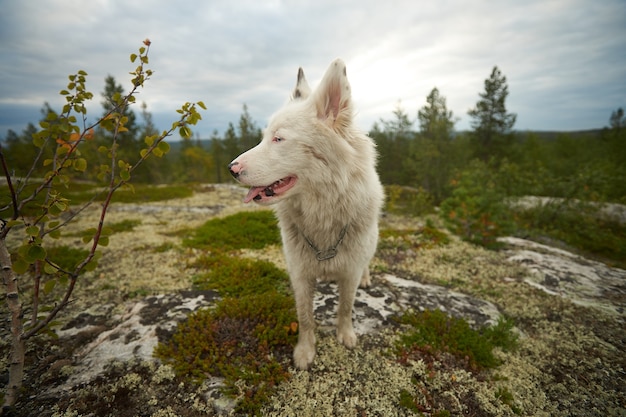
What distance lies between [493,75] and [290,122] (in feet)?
110

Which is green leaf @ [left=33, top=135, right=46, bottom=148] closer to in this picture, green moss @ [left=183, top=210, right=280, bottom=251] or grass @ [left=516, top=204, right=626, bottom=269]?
green moss @ [left=183, top=210, right=280, bottom=251]

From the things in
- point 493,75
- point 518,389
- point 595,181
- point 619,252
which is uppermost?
point 493,75

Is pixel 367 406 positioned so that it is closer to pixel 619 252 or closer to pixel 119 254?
pixel 119 254

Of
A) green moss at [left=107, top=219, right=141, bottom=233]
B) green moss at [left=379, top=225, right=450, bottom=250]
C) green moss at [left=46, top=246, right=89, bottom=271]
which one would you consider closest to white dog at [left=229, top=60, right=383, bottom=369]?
green moss at [left=379, top=225, right=450, bottom=250]

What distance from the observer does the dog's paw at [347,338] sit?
364 cm

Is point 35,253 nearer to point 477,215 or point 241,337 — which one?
point 241,337

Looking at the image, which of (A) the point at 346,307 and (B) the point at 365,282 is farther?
(B) the point at 365,282

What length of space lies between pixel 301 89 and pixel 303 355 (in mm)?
3658

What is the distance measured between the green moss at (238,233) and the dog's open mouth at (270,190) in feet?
16.0

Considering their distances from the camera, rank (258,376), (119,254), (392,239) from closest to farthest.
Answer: (258,376)
(119,254)
(392,239)

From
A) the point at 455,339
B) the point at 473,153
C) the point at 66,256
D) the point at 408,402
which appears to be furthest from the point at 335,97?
the point at 473,153

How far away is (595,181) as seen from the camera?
976 cm

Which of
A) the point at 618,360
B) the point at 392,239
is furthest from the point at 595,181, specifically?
the point at 618,360

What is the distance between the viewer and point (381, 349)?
11.8 feet
